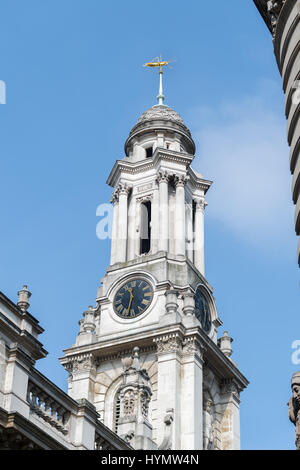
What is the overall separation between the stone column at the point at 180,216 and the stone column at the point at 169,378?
8189mm

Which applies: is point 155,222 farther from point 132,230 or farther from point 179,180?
point 179,180

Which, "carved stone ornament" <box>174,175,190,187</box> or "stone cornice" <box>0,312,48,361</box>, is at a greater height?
"carved stone ornament" <box>174,175,190,187</box>

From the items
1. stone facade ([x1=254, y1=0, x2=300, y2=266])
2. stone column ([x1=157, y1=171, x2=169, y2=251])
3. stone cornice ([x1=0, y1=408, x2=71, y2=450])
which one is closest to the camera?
stone facade ([x1=254, y1=0, x2=300, y2=266])

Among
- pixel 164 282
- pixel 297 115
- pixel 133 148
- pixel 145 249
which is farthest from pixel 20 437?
pixel 133 148

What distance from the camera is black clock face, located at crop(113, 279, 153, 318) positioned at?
58.0m

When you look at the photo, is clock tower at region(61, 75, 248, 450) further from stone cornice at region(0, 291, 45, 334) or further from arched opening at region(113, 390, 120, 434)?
stone cornice at region(0, 291, 45, 334)

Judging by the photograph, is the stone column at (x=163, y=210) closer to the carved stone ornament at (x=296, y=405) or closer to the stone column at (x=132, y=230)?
the stone column at (x=132, y=230)

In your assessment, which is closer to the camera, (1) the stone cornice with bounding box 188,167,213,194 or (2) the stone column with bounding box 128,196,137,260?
(2) the stone column with bounding box 128,196,137,260

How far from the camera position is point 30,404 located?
87.0ft

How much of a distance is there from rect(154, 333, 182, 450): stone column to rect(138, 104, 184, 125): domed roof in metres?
19.9

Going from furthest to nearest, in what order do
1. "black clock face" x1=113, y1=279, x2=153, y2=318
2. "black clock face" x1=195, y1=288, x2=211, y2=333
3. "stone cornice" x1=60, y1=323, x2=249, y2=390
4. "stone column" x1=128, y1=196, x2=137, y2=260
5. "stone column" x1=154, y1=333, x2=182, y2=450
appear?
"stone column" x1=128, y1=196, x2=137, y2=260 → "black clock face" x1=195, y1=288, x2=211, y2=333 → "black clock face" x1=113, y1=279, x2=153, y2=318 → "stone cornice" x1=60, y1=323, x2=249, y2=390 → "stone column" x1=154, y1=333, x2=182, y2=450

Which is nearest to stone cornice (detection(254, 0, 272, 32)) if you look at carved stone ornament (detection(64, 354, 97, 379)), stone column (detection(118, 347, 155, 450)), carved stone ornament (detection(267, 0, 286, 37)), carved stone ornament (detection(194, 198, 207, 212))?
carved stone ornament (detection(267, 0, 286, 37))

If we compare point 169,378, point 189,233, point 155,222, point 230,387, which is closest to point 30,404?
point 169,378
